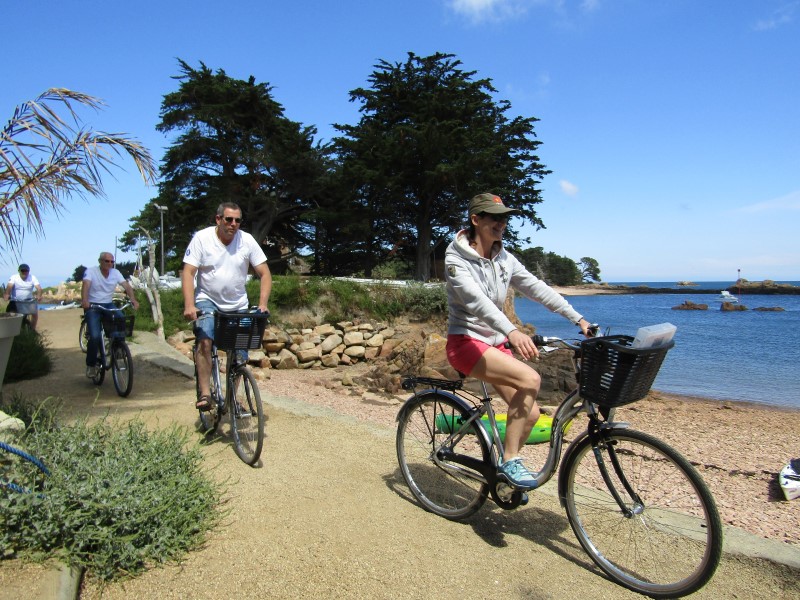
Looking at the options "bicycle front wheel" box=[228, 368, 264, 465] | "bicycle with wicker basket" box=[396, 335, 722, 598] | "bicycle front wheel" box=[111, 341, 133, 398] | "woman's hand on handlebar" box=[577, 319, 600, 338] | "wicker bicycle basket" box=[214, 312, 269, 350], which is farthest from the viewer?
"bicycle front wheel" box=[111, 341, 133, 398]

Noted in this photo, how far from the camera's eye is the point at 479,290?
3330 millimetres

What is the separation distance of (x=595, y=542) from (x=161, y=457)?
8.00ft

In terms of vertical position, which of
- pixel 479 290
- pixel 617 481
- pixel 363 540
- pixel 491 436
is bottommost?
pixel 363 540

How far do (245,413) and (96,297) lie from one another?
14.0ft

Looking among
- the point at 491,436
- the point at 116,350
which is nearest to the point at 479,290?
the point at 491,436

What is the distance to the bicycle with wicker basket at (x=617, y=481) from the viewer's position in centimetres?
275

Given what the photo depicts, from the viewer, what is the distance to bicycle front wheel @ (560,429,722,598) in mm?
2775

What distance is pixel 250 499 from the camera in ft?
12.4

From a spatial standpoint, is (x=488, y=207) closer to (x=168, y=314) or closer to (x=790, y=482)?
(x=790, y=482)

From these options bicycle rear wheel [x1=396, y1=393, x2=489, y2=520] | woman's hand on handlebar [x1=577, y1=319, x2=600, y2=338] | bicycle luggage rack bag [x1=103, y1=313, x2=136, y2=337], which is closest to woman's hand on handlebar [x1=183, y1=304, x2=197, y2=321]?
bicycle rear wheel [x1=396, y1=393, x2=489, y2=520]

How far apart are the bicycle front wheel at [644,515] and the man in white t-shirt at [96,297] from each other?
641 cm

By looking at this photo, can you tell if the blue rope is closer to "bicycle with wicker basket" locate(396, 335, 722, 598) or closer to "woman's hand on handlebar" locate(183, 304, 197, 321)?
"woman's hand on handlebar" locate(183, 304, 197, 321)

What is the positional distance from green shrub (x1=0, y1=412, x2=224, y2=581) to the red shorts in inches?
61.6

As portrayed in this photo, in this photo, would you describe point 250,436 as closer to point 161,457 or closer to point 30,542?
point 161,457
